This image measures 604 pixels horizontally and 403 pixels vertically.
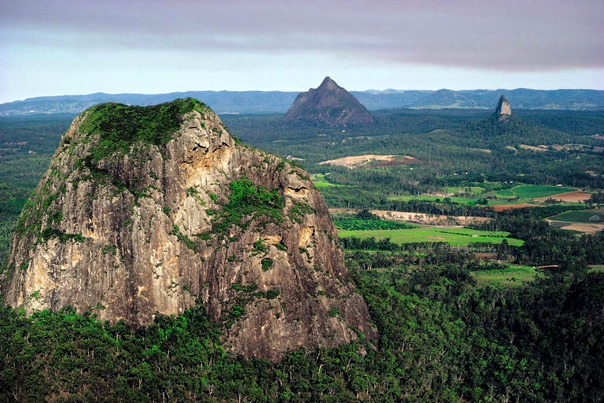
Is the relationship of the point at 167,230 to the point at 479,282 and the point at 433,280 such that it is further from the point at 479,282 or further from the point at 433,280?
the point at 479,282

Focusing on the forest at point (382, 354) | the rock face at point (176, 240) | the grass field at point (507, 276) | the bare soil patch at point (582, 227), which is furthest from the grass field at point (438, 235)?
the rock face at point (176, 240)

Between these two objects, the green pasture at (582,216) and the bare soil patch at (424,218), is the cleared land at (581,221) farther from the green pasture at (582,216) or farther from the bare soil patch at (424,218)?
the bare soil patch at (424,218)

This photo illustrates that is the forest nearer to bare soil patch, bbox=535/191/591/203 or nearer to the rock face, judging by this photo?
the rock face

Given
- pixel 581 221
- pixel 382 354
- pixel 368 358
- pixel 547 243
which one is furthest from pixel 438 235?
pixel 368 358

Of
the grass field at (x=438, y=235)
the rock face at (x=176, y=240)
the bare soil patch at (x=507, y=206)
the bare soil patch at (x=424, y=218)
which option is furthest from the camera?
the bare soil patch at (x=507, y=206)

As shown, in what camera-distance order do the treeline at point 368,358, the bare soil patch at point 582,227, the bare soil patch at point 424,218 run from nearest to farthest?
the treeline at point 368,358 → the bare soil patch at point 582,227 → the bare soil patch at point 424,218

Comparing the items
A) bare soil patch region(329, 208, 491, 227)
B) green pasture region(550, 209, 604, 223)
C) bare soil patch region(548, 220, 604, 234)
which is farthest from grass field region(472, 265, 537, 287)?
green pasture region(550, 209, 604, 223)

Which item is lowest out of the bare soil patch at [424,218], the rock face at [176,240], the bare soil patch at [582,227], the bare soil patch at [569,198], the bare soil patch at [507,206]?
the bare soil patch at [424,218]
